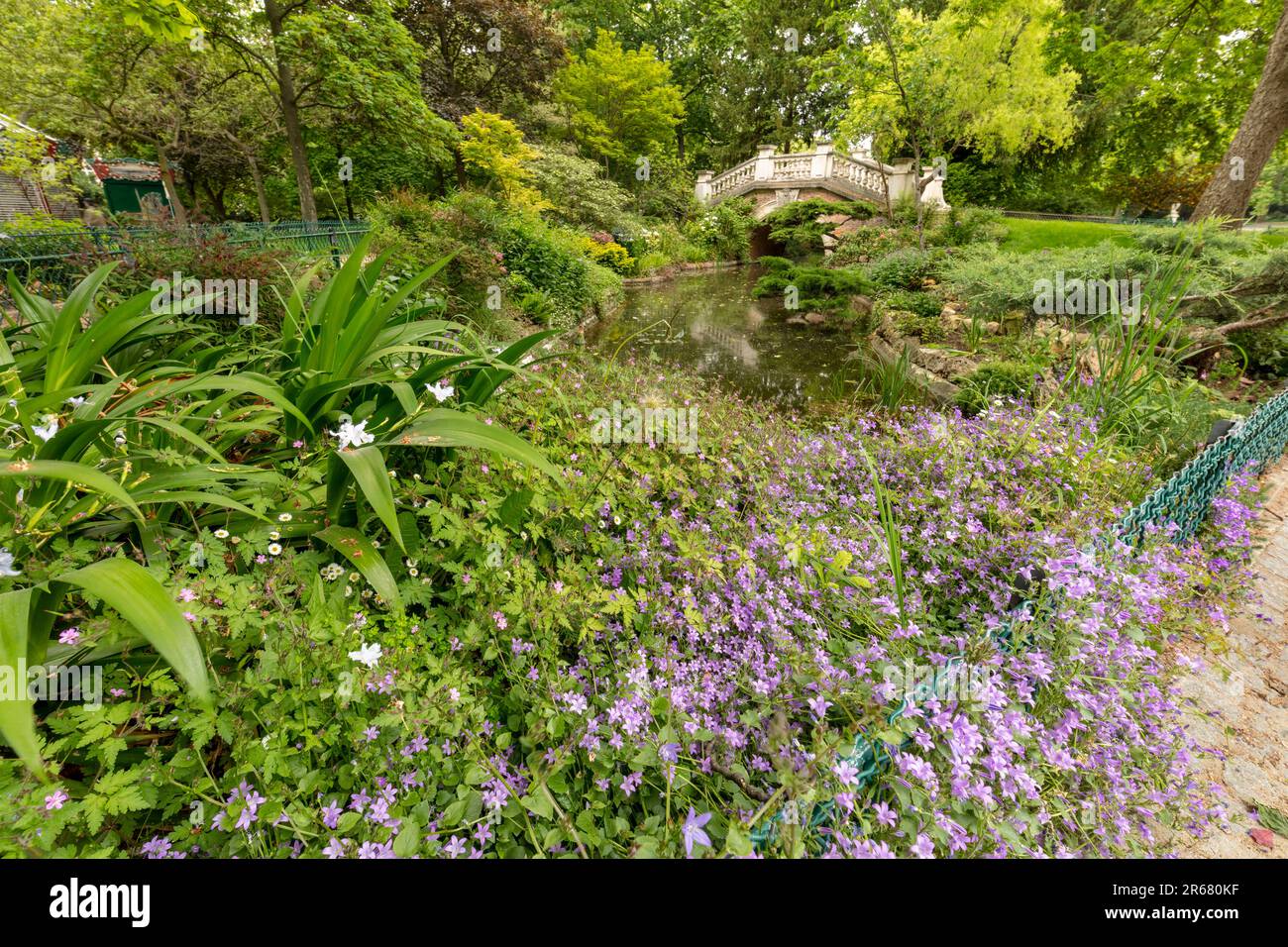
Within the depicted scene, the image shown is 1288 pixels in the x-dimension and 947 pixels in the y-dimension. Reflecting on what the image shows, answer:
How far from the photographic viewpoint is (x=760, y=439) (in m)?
2.90

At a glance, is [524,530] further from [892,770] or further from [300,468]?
[892,770]

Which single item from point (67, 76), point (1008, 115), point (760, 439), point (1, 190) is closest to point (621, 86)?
point (1008, 115)

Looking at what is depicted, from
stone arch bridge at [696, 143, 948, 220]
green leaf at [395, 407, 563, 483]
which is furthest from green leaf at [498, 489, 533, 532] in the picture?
stone arch bridge at [696, 143, 948, 220]

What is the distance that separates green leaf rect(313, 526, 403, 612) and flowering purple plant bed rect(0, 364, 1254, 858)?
69mm

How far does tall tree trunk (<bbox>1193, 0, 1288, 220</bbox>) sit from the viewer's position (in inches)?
250

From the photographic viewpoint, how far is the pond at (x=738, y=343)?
6371 millimetres

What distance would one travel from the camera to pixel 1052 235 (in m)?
11.9

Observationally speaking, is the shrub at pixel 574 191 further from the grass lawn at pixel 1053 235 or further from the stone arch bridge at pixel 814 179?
the grass lawn at pixel 1053 235

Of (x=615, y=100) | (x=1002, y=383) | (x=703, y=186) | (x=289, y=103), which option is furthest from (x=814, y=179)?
(x=1002, y=383)

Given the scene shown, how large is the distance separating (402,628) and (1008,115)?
1791cm

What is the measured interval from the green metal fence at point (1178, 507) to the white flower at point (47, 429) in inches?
72.2

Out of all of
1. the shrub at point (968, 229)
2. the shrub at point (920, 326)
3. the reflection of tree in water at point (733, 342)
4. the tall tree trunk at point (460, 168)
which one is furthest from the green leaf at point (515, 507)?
the tall tree trunk at point (460, 168)

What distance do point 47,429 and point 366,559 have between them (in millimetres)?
826

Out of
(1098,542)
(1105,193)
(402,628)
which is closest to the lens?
(402,628)
